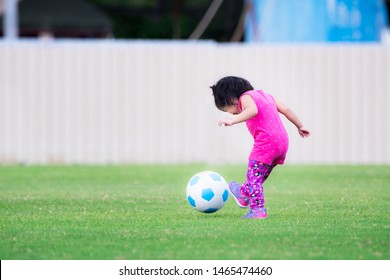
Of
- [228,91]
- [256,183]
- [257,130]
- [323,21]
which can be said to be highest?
[228,91]

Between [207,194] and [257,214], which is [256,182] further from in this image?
[207,194]

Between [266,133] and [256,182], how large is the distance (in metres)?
0.45

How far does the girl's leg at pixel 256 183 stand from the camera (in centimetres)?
813

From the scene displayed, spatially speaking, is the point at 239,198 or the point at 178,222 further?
the point at 239,198

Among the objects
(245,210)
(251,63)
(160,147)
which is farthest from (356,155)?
(245,210)

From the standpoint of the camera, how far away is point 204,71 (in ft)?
60.6

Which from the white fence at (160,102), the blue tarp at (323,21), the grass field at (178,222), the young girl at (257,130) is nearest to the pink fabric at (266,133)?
the young girl at (257,130)

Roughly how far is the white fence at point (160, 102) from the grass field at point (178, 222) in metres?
4.80

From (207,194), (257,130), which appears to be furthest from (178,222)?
(257,130)

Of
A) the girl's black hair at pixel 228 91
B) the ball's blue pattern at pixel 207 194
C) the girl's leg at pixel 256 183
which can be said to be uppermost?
the girl's black hair at pixel 228 91

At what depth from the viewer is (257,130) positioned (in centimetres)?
820

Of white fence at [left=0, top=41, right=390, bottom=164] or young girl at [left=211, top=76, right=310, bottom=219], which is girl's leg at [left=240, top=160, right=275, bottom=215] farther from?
white fence at [left=0, top=41, right=390, bottom=164]

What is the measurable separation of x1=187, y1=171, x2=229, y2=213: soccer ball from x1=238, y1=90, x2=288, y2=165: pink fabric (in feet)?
1.44

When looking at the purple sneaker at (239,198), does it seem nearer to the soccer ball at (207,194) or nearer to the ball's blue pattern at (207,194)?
the soccer ball at (207,194)
